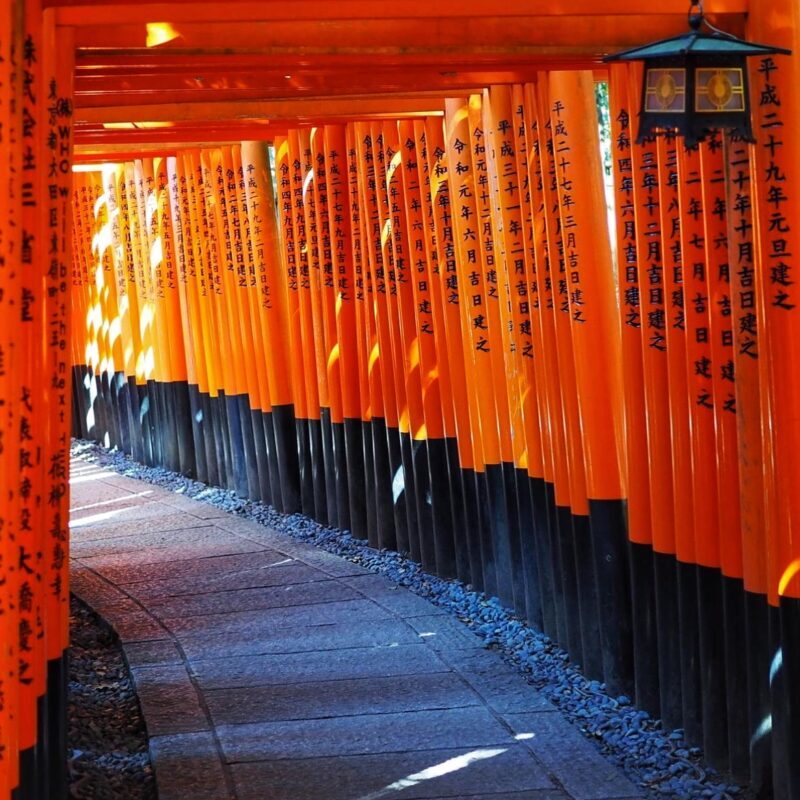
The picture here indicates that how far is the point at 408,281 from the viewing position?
340 inches

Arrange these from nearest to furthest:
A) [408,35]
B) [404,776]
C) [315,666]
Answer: [408,35], [404,776], [315,666]

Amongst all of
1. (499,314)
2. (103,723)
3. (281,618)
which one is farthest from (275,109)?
(103,723)

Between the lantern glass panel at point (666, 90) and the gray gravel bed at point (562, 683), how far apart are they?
257 centimetres

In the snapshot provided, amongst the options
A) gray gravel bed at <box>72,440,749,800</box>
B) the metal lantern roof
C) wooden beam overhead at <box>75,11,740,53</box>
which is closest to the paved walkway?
gray gravel bed at <box>72,440,749,800</box>

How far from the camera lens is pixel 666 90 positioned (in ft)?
13.1

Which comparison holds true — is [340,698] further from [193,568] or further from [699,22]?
[699,22]

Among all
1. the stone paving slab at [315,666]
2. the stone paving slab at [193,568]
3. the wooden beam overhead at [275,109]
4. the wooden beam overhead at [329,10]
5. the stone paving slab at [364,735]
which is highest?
the wooden beam overhead at [275,109]

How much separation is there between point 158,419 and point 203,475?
1.34 m

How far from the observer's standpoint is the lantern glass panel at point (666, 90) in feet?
13.1

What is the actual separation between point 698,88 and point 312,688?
3.74 metres

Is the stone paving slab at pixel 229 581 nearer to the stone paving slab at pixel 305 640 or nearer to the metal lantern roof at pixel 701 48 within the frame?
the stone paving slab at pixel 305 640

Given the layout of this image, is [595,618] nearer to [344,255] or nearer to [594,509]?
[594,509]

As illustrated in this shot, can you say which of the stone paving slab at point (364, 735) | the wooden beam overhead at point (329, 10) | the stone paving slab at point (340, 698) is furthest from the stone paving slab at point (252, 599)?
the wooden beam overhead at point (329, 10)

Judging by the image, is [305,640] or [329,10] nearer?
[329,10]
